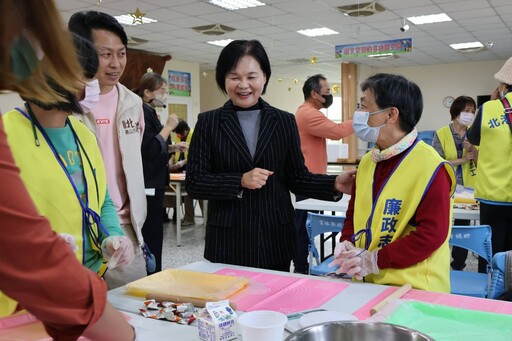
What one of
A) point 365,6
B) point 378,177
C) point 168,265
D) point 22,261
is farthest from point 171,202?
point 22,261

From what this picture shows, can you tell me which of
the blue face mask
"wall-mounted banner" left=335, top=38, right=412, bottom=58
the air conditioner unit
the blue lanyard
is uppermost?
the air conditioner unit

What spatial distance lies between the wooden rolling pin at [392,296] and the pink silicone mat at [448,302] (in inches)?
0.5

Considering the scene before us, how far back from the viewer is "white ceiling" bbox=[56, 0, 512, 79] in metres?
6.95

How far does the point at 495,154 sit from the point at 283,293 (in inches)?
84.7

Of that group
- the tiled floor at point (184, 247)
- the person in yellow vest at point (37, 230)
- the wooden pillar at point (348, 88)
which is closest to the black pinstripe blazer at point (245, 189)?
the person in yellow vest at point (37, 230)

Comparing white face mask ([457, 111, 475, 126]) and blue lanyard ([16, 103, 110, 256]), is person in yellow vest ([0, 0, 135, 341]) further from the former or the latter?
white face mask ([457, 111, 475, 126])

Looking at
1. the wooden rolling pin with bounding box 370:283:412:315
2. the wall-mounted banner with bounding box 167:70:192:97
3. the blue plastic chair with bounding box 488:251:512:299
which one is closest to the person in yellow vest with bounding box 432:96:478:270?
the blue plastic chair with bounding box 488:251:512:299

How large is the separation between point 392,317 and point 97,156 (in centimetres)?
100

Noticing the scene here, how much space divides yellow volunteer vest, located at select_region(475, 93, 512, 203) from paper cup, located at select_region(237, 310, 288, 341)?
2.37 m

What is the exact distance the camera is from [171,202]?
648cm

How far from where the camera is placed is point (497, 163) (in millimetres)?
2934

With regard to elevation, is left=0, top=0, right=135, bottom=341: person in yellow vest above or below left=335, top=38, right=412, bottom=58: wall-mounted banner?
below

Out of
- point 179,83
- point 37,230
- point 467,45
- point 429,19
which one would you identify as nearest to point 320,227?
point 37,230

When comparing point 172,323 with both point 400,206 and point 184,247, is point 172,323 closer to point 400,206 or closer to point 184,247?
point 400,206
